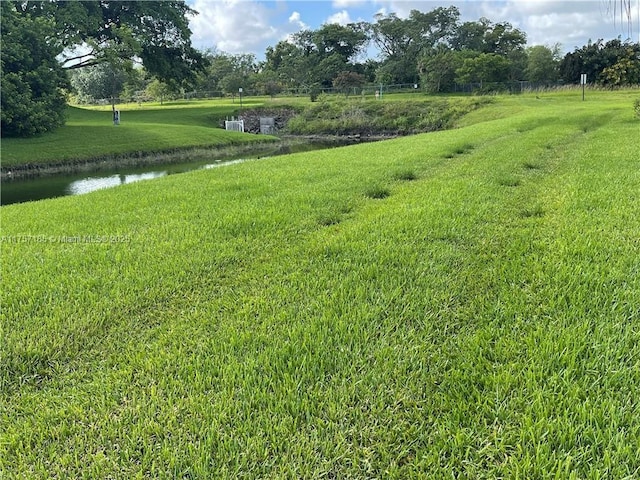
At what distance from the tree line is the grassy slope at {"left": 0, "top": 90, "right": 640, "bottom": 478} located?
2073cm

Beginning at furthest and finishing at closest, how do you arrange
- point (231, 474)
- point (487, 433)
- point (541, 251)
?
point (541, 251), point (487, 433), point (231, 474)

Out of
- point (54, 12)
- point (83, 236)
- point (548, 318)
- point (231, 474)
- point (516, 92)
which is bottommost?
point (231, 474)

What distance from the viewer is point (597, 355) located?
212 cm

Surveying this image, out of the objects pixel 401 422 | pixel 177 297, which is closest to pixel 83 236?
pixel 177 297

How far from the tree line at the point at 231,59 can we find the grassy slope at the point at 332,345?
2073 centimetres

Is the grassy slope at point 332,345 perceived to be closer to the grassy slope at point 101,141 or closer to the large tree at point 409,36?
the grassy slope at point 101,141

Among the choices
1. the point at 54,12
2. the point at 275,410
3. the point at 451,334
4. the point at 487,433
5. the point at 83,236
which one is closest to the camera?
the point at 487,433

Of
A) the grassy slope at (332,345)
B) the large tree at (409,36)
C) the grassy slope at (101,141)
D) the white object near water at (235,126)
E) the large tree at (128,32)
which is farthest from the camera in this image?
the large tree at (409,36)

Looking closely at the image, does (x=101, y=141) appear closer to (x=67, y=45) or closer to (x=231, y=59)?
(x=67, y=45)

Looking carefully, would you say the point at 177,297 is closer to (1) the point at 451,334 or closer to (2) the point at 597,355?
(1) the point at 451,334

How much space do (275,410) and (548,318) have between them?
62.2 inches

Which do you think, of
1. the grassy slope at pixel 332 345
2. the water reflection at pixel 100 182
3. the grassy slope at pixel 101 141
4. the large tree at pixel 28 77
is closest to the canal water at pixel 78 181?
the water reflection at pixel 100 182

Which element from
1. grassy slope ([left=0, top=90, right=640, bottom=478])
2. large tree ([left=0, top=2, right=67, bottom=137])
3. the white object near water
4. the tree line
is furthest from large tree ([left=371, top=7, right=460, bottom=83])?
grassy slope ([left=0, top=90, right=640, bottom=478])

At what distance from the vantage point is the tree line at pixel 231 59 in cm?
2097
